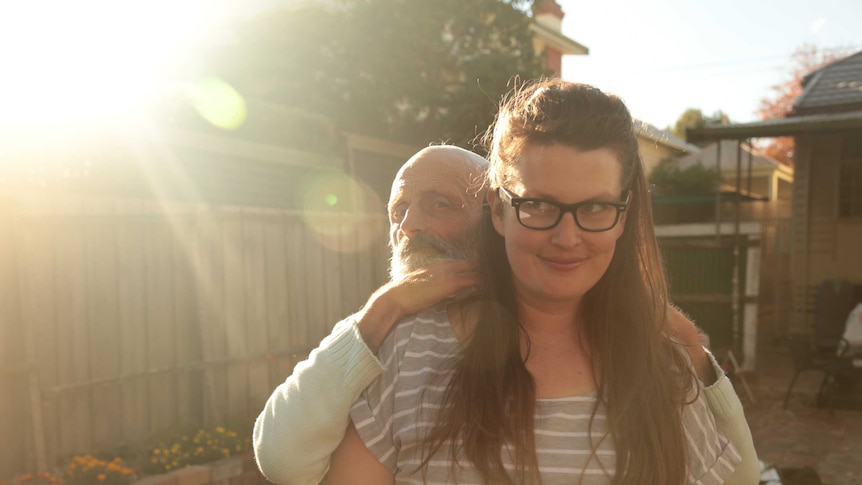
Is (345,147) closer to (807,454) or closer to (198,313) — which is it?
(198,313)

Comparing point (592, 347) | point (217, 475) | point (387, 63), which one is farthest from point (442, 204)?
point (387, 63)

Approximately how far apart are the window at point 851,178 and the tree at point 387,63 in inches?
218

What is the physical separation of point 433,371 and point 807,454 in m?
6.15

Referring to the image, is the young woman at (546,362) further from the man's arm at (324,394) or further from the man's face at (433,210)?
the man's face at (433,210)

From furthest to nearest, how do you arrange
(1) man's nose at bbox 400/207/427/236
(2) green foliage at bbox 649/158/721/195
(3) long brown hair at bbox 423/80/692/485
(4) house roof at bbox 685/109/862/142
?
(2) green foliage at bbox 649/158/721/195 < (4) house roof at bbox 685/109/862/142 < (1) man's nose at bbox 400/207/427/236 < (3) long brown hair at bbox 423/80/692/485

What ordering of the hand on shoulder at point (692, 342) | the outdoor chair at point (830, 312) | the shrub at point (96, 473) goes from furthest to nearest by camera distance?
the outdoor chair at point (830, 312) → the shrub at point (96, 473) → the hand on shoulder at point (692, 342)

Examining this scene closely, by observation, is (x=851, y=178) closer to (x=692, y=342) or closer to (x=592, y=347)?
(x=692, y=342)

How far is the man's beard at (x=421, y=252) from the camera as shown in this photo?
2041 mm

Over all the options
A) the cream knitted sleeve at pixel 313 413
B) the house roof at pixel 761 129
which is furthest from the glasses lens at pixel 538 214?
the house roof at pixel 761 129

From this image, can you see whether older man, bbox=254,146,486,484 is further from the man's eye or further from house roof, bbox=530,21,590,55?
house roof, bbox=530,21,590,55

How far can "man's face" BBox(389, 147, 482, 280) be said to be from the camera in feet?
6.89

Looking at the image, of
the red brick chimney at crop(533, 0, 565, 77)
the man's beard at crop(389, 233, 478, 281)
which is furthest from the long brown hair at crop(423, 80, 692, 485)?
the red brick chimney at crop(533, 0, 565, 77)

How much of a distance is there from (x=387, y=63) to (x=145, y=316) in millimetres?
10055

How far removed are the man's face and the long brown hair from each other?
1.35ft
